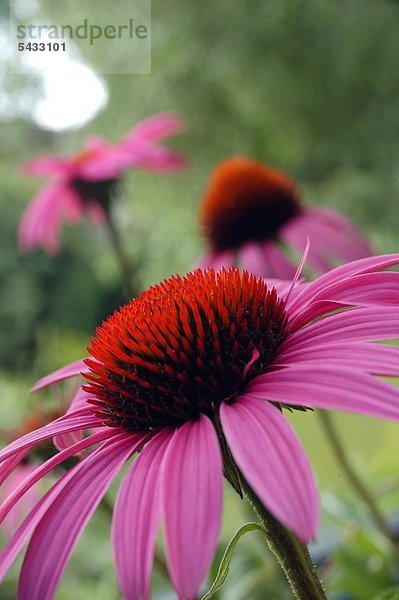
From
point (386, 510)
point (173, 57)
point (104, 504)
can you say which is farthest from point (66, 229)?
point (104, 504)

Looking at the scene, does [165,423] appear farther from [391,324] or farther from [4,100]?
[4,100]

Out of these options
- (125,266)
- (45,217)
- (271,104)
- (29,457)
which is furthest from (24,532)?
(271,104)

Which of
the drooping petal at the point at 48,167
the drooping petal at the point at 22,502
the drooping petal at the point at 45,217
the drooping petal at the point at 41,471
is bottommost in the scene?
the drooping petal at the point at 22,502

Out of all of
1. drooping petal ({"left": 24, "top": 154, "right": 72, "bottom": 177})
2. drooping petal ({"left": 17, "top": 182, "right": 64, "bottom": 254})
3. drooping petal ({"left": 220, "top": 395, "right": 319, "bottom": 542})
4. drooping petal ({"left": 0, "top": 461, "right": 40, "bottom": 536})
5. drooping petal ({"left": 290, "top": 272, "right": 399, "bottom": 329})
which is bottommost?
drooping petal ({"left": 0, "top": 461, "right": 40, "bottom": 536})

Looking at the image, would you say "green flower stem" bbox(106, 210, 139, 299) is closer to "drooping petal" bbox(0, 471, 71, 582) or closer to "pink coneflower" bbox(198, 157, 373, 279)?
"pink coneflower" bbox(198, 157, 373, 279)

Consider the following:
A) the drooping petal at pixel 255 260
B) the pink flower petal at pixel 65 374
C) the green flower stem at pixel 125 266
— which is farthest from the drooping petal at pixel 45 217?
the pink flower petal at pixel 65 374

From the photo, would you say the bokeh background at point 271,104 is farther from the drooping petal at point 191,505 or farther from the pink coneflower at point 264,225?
the drooping petal at point 191,505

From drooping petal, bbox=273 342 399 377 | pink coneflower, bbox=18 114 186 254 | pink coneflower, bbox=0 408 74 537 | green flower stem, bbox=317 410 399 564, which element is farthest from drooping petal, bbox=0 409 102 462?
pink coneflower, bbox=18 114 186 254
